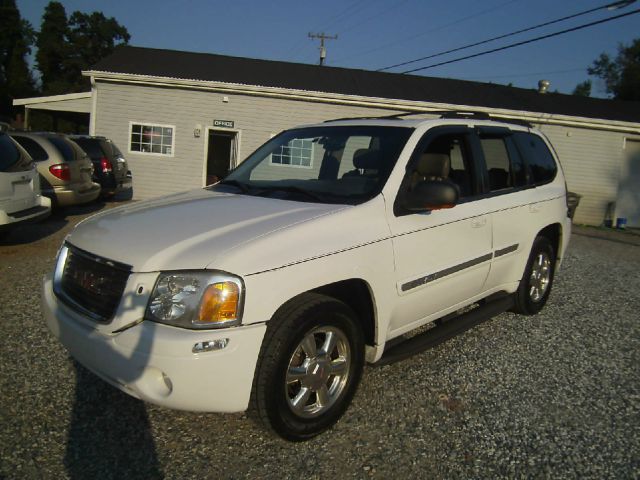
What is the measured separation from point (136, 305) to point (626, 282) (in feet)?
24.3

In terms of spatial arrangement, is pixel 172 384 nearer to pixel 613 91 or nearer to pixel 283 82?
pixel 283 82

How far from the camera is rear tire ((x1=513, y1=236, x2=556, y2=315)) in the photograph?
486cm

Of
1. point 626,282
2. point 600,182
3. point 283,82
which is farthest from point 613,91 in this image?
point 626,282

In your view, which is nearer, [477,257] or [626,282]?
[477,257]

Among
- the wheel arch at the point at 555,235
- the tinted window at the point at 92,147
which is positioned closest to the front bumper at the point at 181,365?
the wheel arch at the point at 555,235

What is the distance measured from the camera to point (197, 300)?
7.80 ft

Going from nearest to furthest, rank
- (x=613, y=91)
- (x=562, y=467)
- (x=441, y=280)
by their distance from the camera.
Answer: (x=562, y=467) < (x=441, y=280) < (x=613, y=91)

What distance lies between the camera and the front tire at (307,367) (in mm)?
2521

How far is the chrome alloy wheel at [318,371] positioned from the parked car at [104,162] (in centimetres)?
1064

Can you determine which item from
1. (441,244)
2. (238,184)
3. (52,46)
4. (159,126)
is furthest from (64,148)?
(52,46)

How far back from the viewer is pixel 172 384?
2363 mm

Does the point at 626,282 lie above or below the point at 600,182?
below

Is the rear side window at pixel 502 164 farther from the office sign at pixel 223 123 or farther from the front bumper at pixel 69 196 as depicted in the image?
the office sign at pixel 223 123

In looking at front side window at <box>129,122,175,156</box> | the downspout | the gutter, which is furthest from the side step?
the downspout
